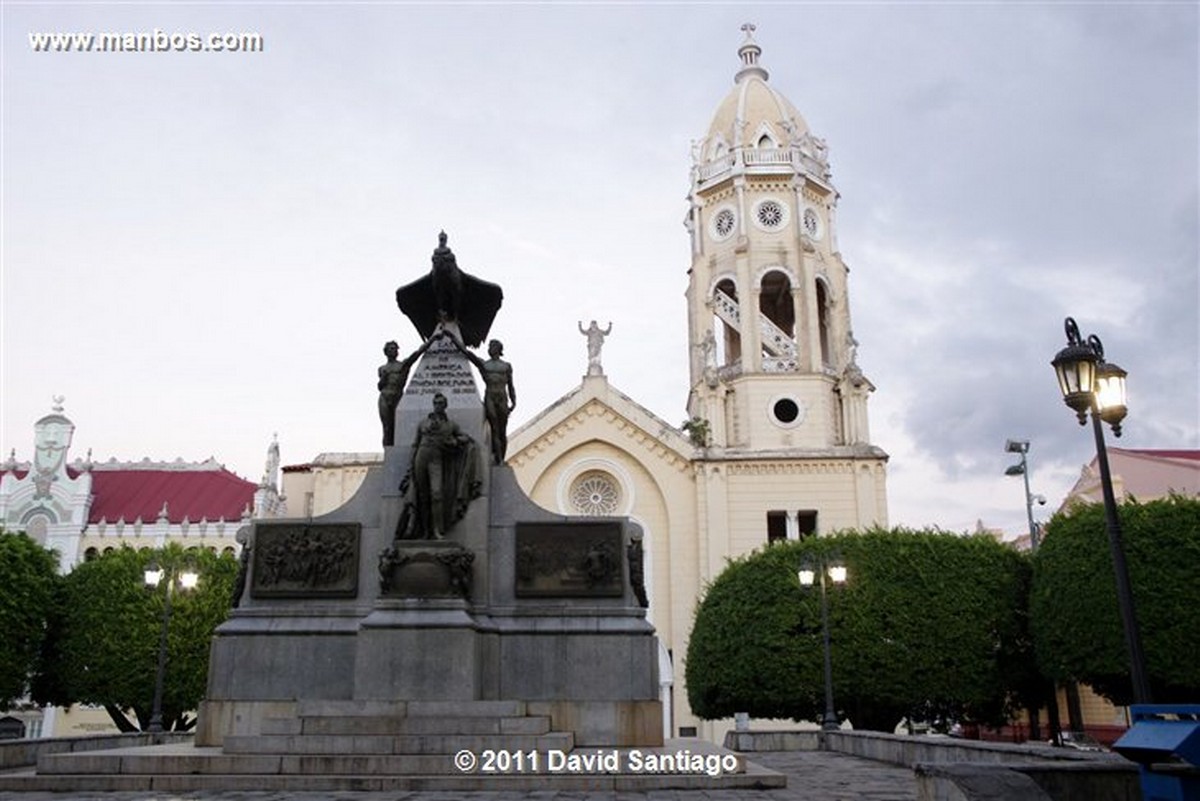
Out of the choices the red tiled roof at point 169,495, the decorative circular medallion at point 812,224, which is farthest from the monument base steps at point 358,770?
the red tiled roof at point 169,495

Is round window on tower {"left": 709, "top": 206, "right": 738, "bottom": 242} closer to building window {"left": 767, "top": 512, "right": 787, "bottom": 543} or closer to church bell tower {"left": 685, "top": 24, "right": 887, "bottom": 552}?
church bell tower {"left": 685, "top": 24, "right": 887, "bottom": 552}

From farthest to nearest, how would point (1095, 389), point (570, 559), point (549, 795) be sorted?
point (570, 559), point (1095, 389), point (549, 795)

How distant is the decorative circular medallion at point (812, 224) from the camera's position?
4991cm

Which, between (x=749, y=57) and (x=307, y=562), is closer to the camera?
(x=307, y=562)

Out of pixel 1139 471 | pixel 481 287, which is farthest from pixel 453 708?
pixel 1139 471

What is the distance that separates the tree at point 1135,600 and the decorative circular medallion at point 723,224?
2625 centimetres

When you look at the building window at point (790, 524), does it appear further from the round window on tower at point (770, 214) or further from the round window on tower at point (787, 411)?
the round window on tower at point (770, 214)

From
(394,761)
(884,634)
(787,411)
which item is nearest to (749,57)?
(787,411)

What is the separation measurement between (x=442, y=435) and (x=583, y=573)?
2.69 metres

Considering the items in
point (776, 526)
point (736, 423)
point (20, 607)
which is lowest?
point (20, 607)

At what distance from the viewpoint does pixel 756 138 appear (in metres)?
51.1

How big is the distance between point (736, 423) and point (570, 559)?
34802 millimetres

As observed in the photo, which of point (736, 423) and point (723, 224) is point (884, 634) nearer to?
point (736, 423)

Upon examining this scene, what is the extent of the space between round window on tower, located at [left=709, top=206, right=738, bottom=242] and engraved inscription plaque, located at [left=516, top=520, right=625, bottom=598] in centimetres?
3876
